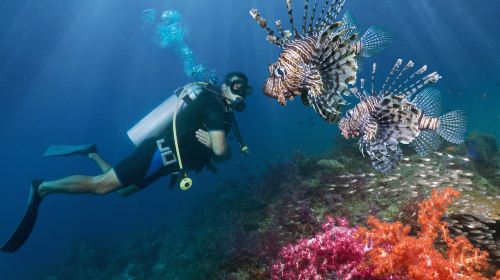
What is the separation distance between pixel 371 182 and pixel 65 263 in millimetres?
17528

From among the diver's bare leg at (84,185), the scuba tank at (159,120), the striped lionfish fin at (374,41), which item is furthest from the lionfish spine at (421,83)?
the diver's bare leg at (84,185)

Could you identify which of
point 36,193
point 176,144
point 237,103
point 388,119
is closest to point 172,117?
point 176,144

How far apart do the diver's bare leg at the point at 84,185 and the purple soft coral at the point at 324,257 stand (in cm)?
352

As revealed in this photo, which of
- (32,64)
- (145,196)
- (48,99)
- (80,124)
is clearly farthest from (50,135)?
(145,196)

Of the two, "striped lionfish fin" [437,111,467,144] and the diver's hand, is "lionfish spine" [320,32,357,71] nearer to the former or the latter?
"striped lionfish fin" [437,111,467,144]

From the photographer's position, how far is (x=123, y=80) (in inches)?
2628

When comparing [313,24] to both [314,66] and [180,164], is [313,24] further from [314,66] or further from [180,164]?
[180,164]

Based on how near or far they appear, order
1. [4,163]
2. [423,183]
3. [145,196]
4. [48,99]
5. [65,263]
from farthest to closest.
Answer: [4,163] → [48,99] → [145,196] → [65,263] → [423,183]

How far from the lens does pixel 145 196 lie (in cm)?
3319

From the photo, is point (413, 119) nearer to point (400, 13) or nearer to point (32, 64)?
point (32, 64)

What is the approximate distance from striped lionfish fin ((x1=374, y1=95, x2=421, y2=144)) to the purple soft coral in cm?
120

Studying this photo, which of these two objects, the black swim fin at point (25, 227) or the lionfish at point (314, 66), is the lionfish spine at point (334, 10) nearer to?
the lionfish at point (314, 66)

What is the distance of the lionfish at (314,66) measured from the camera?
200cm

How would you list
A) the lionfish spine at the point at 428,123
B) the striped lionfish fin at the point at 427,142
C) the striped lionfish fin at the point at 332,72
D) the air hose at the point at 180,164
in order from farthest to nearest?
the air hose at the point at 180,164 → the striped lionfish fin at the point at 427,142 → the lionfish spine at the point at 428,123 → the striped lionfish fin at the point at 332,72
